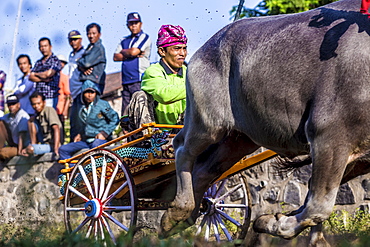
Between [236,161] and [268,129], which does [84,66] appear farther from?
[268,129]

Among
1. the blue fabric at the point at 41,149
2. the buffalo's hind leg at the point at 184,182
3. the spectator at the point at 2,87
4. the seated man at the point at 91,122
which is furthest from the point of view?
the spectator at the point at 2,87

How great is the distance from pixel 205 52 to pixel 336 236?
1.94m

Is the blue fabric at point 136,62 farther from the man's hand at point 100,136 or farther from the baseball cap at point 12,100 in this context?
the baseball cap at point 12,100

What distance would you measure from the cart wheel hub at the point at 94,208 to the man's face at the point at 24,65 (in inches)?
208

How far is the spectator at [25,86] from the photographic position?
33.6 feet

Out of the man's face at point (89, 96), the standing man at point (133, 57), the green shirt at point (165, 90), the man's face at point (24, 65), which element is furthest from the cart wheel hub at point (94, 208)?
the man's face at point (24, 65)

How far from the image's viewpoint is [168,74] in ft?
19.4

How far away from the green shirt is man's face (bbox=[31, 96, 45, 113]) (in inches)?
166

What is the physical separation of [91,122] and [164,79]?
3.15 metres

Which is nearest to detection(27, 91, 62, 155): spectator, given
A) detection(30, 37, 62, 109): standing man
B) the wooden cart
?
detection(30, 37, 62, 109): standing man

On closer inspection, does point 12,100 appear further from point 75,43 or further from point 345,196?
point 345,196

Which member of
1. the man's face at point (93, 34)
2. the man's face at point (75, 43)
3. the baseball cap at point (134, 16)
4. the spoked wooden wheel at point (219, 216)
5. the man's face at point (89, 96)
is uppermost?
the baseball cap at point (134, 16)

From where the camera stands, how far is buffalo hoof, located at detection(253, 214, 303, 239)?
4.16 meters

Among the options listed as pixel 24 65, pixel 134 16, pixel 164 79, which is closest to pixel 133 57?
pixel 134 16
